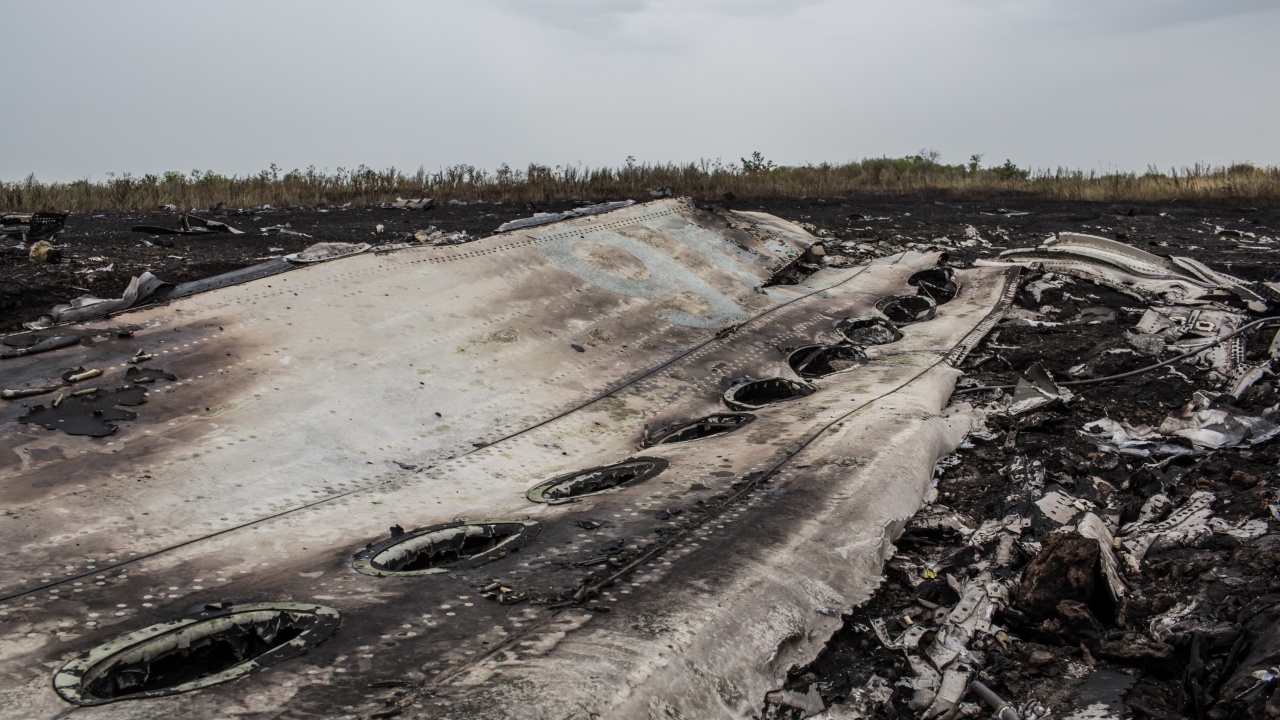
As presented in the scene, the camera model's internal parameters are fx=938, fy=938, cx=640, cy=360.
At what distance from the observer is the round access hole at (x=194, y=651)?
3250mm

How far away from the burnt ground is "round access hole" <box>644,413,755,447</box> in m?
1.49

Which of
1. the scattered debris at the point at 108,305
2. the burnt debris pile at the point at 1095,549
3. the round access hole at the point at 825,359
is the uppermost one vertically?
the scattered debris at the point at 108,305

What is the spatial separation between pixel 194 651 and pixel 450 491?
1.95 metres

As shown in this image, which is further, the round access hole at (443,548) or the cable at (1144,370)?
the cable at (1144,370)

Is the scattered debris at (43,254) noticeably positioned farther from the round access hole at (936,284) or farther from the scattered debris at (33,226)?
the round access hole at (936,284)

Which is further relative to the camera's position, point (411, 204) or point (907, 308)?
point (411, 204)

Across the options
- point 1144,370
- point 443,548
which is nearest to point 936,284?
point 1144,370

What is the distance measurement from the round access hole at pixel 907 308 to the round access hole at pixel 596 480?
5409 millimetres

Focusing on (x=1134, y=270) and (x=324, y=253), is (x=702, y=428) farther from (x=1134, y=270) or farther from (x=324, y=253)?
(x=1134, y=270)

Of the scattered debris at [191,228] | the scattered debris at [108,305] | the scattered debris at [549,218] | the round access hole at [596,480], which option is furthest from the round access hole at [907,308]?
the scattered debris at [191,228]

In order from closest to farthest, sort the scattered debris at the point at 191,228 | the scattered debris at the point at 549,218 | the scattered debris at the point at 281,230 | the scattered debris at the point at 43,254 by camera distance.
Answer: the scattered debris at the point at 549,218 < the scattered debris at the point at 43,254 < the scattered debris at the point at 191,228 < the scattered debris at the point at 281,230

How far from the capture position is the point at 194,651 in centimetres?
367

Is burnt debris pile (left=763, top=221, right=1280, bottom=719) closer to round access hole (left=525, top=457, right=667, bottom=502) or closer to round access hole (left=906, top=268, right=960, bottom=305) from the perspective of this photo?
round access hole (left=525, top=457, right=667, bottom=502)

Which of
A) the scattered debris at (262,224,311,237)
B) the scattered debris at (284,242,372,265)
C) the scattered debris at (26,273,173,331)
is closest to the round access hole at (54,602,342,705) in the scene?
the scattered debris at (26,273,173,331)
